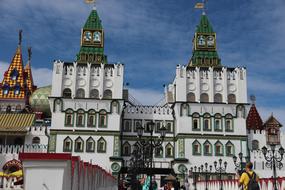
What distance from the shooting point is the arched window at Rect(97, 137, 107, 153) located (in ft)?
142

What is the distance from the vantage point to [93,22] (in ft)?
164

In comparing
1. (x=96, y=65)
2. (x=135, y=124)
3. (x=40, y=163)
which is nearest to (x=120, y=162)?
(x=135, y=124)

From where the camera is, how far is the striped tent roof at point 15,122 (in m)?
45.1

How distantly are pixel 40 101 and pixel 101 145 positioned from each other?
2058 centimetres

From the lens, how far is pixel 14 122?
46500mm

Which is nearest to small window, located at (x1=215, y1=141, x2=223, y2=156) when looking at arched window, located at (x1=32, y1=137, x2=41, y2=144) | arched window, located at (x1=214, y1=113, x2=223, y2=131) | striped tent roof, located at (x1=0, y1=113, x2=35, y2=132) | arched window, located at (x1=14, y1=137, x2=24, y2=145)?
arched window, located at (x1=214, y1=113, x2=223, y2=131)

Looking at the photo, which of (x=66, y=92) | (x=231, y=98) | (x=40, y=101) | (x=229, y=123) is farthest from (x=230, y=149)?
(x=40, y=101)

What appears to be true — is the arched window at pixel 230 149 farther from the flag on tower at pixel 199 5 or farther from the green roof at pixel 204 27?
the flag on tower at pixel 199 5

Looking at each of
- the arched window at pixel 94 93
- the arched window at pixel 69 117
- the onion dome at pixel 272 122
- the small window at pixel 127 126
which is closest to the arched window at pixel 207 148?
the small window at pixel 127 126

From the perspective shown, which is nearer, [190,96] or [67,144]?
[67,144]

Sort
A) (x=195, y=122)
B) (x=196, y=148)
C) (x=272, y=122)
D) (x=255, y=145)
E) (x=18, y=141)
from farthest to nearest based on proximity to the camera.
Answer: (x=272, y=122) → (x=255, y=145) → (x=18, y=141) → (x=195, y=122) → (x=196, y=148)

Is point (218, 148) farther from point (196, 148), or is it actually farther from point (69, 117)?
point (69, 117)

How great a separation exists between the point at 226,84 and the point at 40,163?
134ft

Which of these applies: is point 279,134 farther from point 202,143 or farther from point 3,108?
point 3,108
